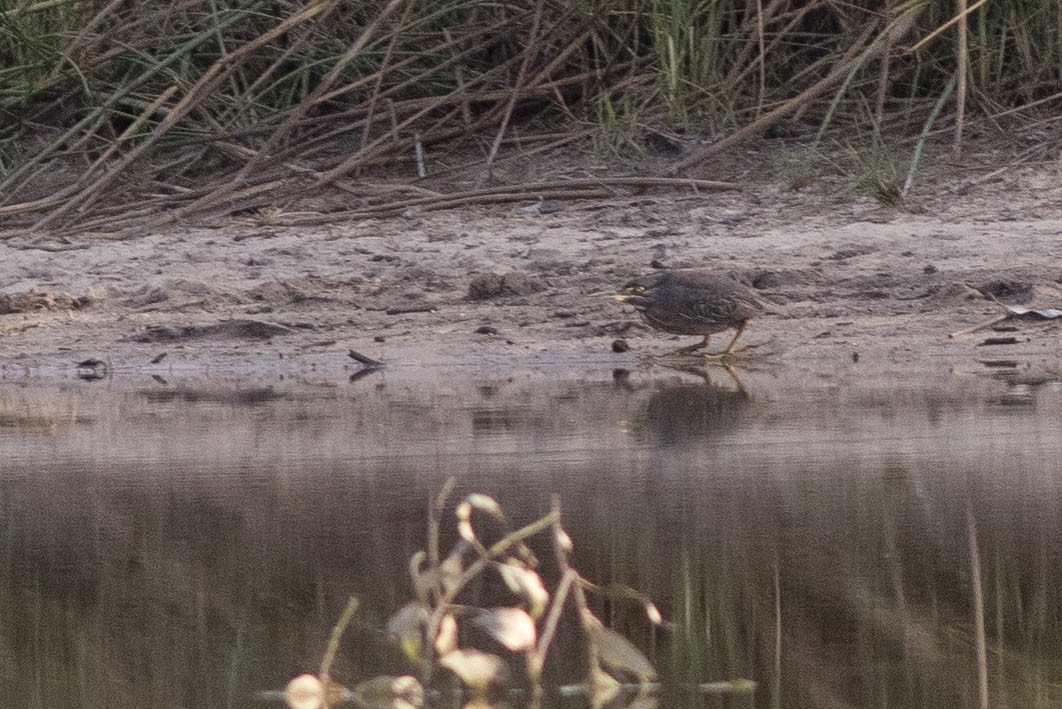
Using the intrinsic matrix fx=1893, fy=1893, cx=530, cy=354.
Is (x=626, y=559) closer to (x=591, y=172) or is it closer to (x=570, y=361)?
(x=570, y=361)

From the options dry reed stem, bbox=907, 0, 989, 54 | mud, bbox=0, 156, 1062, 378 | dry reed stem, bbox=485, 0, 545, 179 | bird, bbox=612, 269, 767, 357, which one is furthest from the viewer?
dry reed stem, bbox=485, 0, 545, 179

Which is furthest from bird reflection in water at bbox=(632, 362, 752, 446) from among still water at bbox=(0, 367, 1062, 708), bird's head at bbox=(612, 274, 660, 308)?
bird's head at bbox=(612, 274, 660, 308)

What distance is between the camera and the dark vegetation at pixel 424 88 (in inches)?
343

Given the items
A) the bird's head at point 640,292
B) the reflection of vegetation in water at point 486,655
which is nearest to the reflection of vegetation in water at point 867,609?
the reflection of vegetation in water at point 486,655

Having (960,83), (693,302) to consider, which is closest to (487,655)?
(693,302)

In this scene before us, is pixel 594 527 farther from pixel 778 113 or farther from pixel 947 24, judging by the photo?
pixel 778 113

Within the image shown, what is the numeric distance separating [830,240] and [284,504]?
3938 millimetres

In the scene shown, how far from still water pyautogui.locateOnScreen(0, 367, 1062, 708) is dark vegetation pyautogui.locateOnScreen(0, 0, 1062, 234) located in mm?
3048

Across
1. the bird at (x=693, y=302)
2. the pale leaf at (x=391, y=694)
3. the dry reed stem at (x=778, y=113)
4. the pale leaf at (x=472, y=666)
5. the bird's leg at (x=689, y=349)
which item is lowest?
the pale leaf at (x=391, y=694)

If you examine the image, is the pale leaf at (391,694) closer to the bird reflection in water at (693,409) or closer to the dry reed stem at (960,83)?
the bird reflection in water at (693,409)

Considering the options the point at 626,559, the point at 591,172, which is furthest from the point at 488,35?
the point at 626,559

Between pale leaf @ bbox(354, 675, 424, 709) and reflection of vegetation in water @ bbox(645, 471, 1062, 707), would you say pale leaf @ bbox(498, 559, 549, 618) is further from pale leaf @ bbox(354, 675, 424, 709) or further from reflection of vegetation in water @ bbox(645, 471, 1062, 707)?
reflection of vegetation in water @ bbox(645, 471, 1062, 707)

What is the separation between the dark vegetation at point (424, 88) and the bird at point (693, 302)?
1.92 metres

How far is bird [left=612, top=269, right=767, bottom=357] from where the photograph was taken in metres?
6.45
